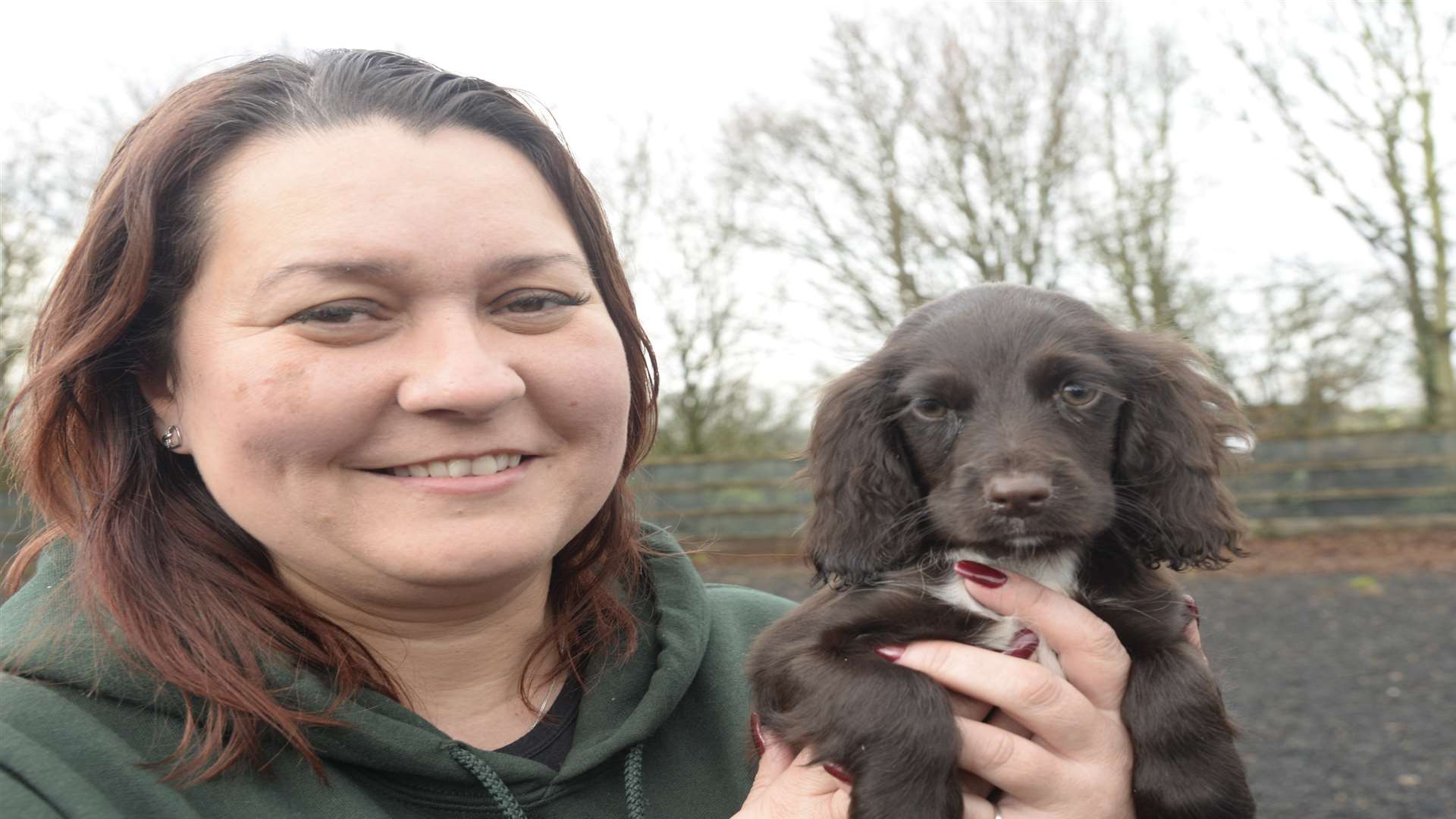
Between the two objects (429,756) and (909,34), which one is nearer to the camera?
(429,756)

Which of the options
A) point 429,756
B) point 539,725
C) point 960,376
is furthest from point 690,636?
point 960,376

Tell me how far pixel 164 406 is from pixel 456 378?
1.92ft

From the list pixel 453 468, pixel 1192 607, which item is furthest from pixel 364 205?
pixel 1192 607

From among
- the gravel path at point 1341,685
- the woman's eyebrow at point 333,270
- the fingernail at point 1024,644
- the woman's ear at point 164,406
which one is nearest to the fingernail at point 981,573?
the fingernail at point 1024,644

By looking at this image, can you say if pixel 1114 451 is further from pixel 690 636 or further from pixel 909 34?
pixel 909 34

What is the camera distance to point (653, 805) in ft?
6.59

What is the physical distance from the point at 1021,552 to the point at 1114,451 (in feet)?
1.07

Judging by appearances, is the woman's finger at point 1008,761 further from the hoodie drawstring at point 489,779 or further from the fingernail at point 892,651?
the hoodie drawstring at point 489,779

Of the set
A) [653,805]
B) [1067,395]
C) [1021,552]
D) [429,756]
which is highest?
[1067,395]

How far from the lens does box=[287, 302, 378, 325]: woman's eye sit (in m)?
1.69

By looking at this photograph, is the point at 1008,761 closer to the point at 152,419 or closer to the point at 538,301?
the point at 538,301

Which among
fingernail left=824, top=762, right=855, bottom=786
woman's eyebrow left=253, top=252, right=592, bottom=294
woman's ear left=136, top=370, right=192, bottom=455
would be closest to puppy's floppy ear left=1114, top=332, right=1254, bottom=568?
fingernail left=824, top=762, right=855, bottom=786

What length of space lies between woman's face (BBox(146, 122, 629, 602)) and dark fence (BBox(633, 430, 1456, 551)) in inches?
478

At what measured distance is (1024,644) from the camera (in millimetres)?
2201
